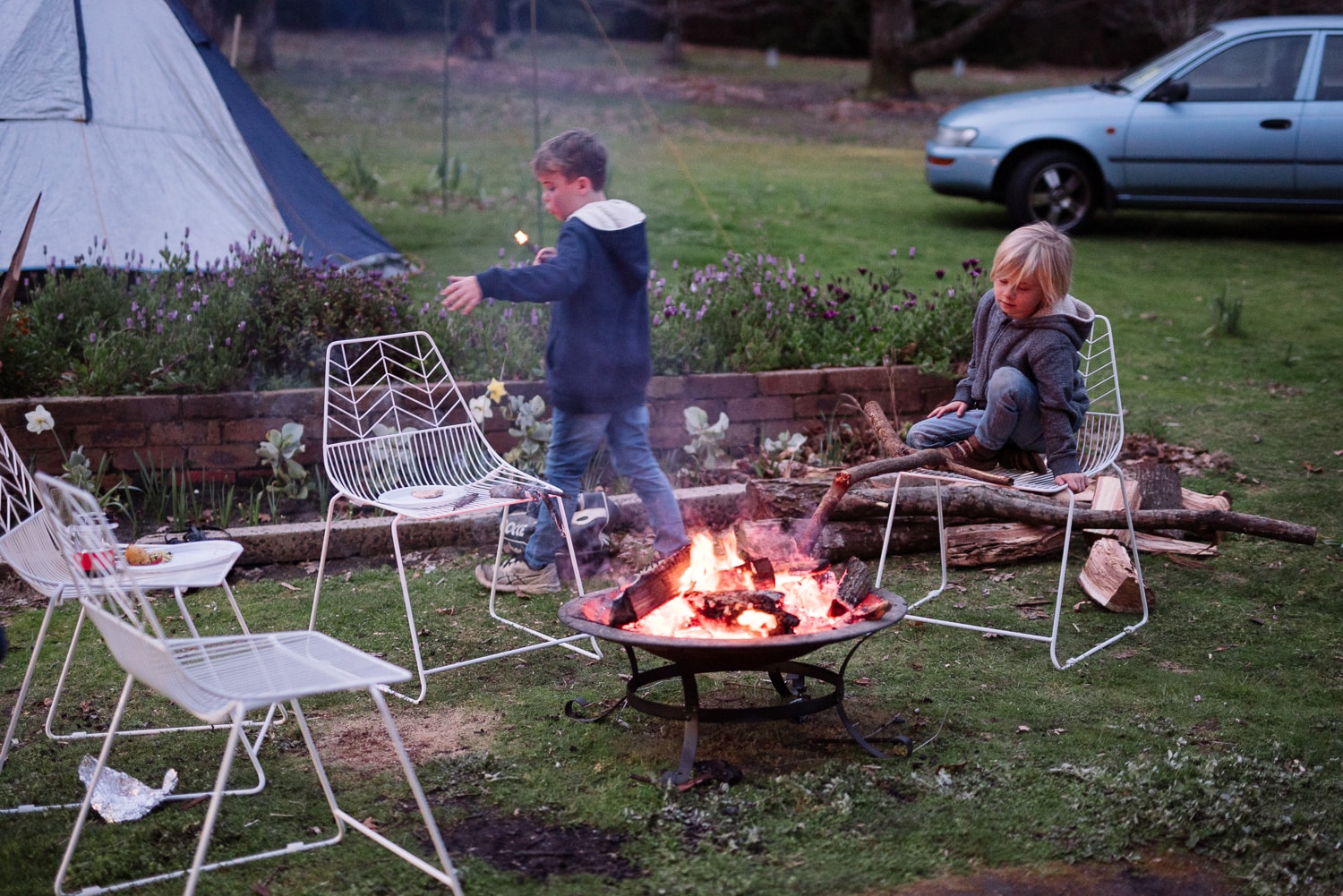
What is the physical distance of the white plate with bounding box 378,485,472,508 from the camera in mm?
4031

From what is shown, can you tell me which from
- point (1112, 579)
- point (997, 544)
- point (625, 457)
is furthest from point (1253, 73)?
point (625, 457)

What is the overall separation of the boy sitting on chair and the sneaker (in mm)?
1639

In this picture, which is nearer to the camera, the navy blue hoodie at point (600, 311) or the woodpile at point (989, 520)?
the navy blue hoodie at point (600, 311)

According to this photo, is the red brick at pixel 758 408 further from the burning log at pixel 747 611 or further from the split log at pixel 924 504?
the burning log at pixel 747 611

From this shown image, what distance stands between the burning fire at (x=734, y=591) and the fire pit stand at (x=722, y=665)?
70 millimetres

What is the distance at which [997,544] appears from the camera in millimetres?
5188

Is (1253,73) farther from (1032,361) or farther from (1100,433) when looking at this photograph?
(1032,361)

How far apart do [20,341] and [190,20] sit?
3533 mm

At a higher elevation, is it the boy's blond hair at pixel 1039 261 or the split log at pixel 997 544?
the boy's blond hair at pixel 1039 261

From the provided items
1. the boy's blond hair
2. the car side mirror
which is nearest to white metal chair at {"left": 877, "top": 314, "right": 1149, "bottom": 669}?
the boy's blond hair

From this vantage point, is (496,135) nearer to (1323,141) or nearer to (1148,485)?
(1323,141)

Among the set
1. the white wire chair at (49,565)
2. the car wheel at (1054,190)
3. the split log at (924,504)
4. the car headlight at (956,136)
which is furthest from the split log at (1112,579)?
the car headlight at (956,136)

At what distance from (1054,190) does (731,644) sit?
862 cm

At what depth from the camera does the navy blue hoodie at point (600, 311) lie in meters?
4.17
